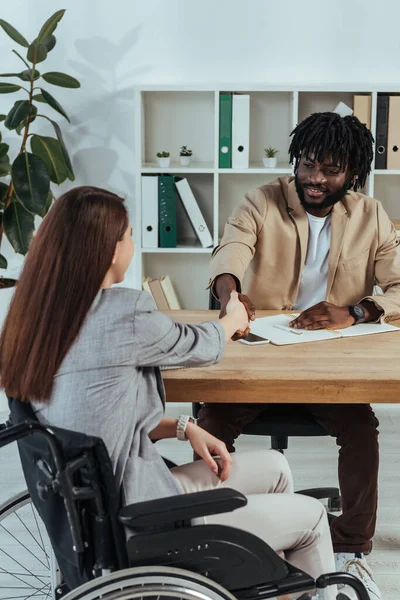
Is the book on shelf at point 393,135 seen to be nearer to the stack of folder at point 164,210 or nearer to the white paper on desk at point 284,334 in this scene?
the stack of folder at point 164,210

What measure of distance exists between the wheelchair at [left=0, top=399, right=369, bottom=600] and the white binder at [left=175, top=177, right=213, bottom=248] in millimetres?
2164

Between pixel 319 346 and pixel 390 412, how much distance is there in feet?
5.87

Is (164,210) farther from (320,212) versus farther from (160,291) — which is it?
(320,212)

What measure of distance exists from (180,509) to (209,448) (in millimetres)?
375

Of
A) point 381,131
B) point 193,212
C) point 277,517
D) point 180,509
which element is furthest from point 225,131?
point 180,509

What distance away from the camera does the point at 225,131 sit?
337 centimetres

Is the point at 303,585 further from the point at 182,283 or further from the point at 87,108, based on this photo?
the point at 87,108

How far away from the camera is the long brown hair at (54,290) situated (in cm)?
132

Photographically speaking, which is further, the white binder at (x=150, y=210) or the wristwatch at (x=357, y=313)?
the white binder at (x=150, y=210)

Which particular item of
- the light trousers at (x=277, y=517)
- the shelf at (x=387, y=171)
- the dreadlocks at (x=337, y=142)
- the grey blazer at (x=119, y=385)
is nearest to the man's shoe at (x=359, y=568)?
the light trousers at (x=277, y=517)

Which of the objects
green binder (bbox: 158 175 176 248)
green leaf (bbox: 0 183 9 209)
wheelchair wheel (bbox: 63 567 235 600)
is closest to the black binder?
green binder (bbox: 158 175 176 248)

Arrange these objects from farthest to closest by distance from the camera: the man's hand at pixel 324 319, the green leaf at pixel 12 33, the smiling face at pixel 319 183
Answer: the green leaf at pixel 12 33 → the smiling face at pixel 319 183 → the man's hand at pixel 324 319

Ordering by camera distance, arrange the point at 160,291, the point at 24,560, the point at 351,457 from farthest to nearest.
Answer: the point at 160,291 → the point at 24,560 → the point at 351,457

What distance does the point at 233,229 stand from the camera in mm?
2490
